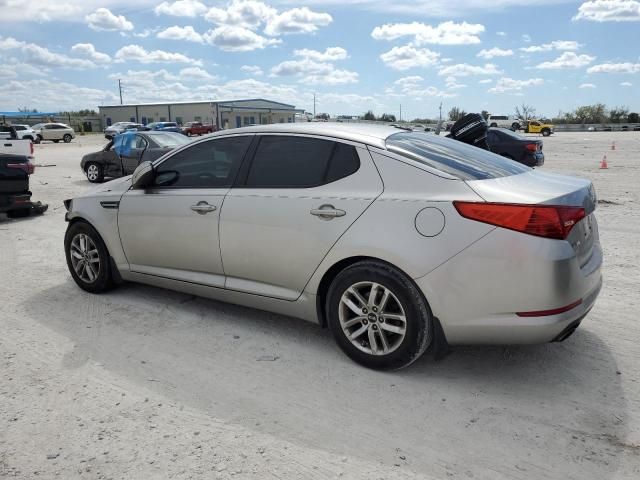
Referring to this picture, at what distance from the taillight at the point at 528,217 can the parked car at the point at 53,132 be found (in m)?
49.8

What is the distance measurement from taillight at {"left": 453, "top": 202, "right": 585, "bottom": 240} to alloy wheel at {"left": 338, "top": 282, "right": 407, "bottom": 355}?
73 cm

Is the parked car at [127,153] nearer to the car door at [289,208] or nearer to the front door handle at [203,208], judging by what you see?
the front door handle at [203,208]

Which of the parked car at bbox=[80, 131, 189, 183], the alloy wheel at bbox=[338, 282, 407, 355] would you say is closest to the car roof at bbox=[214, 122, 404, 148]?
the alloy wheel at bbox=[338, 282, 407, 355]

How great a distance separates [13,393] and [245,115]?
76.2m

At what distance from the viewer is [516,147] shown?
48.6 feet

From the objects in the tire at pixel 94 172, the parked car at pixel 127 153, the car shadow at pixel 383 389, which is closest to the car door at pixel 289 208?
the car shadow at pixel 383 389

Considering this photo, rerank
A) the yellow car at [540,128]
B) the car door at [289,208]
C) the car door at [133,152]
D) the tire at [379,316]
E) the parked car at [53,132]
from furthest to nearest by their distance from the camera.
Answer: the yellow car at [540,128] → the parked car at [53,132] → the car door at [133,152] → the car door at [289,208] → the tire at [379,316]

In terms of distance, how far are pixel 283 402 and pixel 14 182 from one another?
795 centimetres

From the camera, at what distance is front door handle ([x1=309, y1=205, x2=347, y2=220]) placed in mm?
3502

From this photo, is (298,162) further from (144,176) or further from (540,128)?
(540,128)

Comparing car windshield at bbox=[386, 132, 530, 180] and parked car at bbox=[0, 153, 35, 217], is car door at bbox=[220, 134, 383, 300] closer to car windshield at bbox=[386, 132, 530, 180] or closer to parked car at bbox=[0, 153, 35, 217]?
car windshield at bbox=[386, 132, 530, 180]

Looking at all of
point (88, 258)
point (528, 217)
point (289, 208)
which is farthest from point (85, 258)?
point (528, 217)

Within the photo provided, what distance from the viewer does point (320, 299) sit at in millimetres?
3725

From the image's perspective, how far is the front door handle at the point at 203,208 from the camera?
413cm
